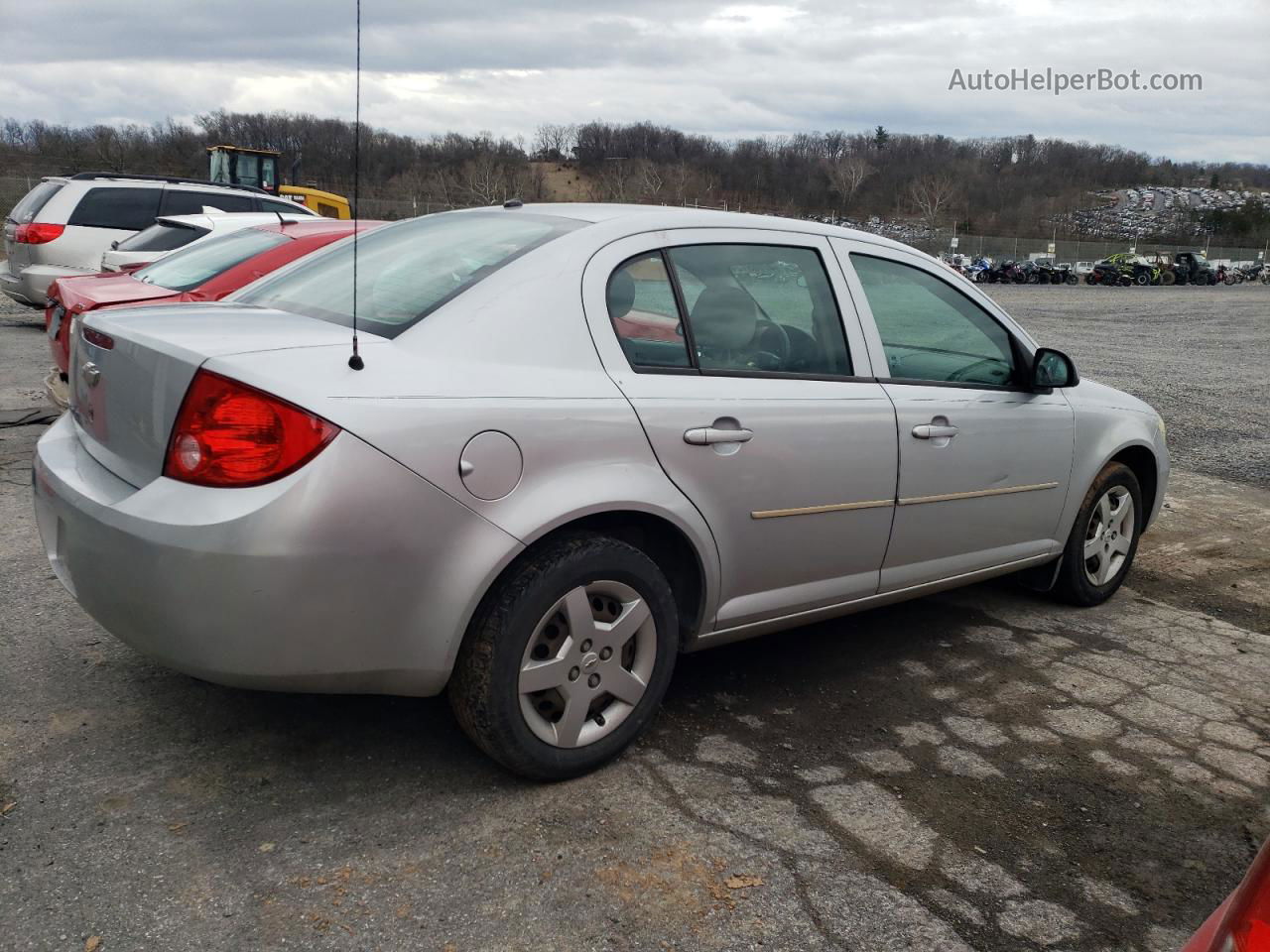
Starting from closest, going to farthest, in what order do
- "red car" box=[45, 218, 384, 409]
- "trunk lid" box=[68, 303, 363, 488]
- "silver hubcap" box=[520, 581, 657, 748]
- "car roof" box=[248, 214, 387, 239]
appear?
1. "trunk lid" box=[68, 303, 363, 488]
2. "silver hubcap" box=[520, 581, 657, 748]
3. "red car" box=[45, 218, 384, 409]
4. "car roof" box=[248, 214, 387, 239]

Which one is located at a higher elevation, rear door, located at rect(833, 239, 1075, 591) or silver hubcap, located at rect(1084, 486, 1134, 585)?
rear door, located at rect(833, 239, 1075, 591)

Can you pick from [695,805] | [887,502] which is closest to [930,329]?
[887,502]

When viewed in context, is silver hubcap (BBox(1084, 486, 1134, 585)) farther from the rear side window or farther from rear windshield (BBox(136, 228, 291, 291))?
the rear side window

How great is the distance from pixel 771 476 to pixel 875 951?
133 centimetres

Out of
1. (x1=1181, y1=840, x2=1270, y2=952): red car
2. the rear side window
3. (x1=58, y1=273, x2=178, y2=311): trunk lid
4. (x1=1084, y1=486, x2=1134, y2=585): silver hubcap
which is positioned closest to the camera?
(x1=1181, y1=840, x2=1270, y2=952): red car

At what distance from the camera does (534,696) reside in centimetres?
287

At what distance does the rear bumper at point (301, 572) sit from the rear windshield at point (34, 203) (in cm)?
1122

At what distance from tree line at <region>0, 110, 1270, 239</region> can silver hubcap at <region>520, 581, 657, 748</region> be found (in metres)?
24.4

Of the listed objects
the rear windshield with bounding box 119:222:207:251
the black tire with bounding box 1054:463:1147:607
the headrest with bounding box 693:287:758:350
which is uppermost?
the rear windshield with bounding box 119:222:207:251

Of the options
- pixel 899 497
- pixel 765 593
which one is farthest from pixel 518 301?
pixel 899 497

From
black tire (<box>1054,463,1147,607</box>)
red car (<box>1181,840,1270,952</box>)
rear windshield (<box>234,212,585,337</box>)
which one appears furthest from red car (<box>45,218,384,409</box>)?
red car (<box>1181,840,1270,952</box>)

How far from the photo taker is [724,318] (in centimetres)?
327

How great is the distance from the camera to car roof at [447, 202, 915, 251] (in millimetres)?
3230

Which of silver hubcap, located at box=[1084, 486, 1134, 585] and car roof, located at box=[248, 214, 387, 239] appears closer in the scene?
silver hubcap, located at box=[1084, 486, 1134, 585]
